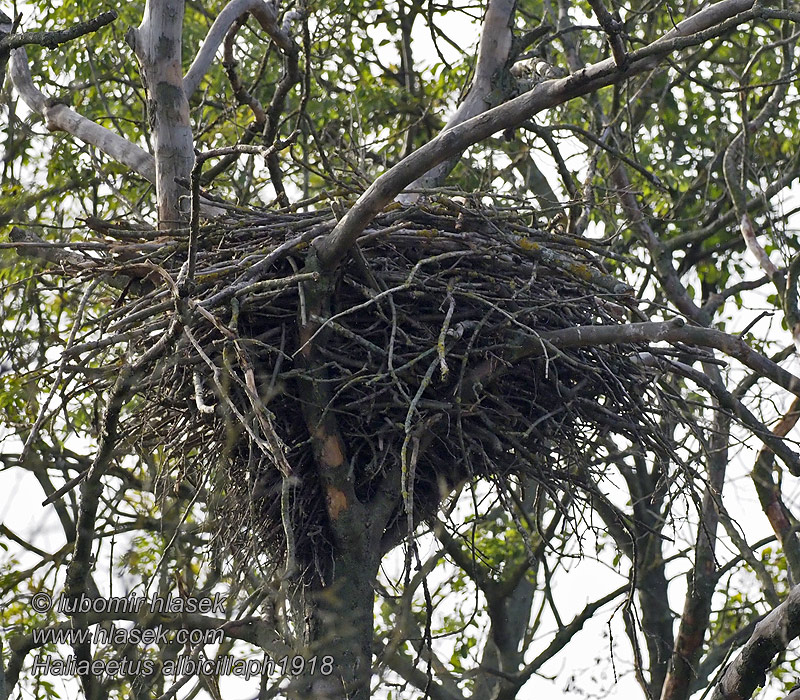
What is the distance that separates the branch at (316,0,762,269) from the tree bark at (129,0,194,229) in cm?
115

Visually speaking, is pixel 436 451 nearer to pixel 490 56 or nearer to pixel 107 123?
pixel 490 56

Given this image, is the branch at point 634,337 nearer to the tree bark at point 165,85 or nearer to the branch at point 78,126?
the tree bark at point 165,85

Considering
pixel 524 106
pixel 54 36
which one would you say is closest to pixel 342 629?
pixel 524 106

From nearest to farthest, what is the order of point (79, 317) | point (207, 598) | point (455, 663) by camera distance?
point (79, 317) < point (207, 598) < point (455, 663)

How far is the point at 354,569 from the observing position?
350 cm

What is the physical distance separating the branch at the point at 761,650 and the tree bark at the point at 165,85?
101 inches

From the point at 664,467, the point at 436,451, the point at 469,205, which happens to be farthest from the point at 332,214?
the point at 664,467

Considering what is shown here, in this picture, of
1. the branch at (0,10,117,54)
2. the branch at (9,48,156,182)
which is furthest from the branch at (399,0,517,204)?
the branch at (0,10,117,54)

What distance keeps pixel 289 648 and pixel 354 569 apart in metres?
0.34

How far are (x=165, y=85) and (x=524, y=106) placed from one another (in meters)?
1.94

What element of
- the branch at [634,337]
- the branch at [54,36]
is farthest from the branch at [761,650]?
the branch at [54,36]

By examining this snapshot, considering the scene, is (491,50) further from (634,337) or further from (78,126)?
(634,337)

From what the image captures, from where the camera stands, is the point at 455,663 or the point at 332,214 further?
the point at 455,663

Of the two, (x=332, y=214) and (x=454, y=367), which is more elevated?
(x=332, y=214)
